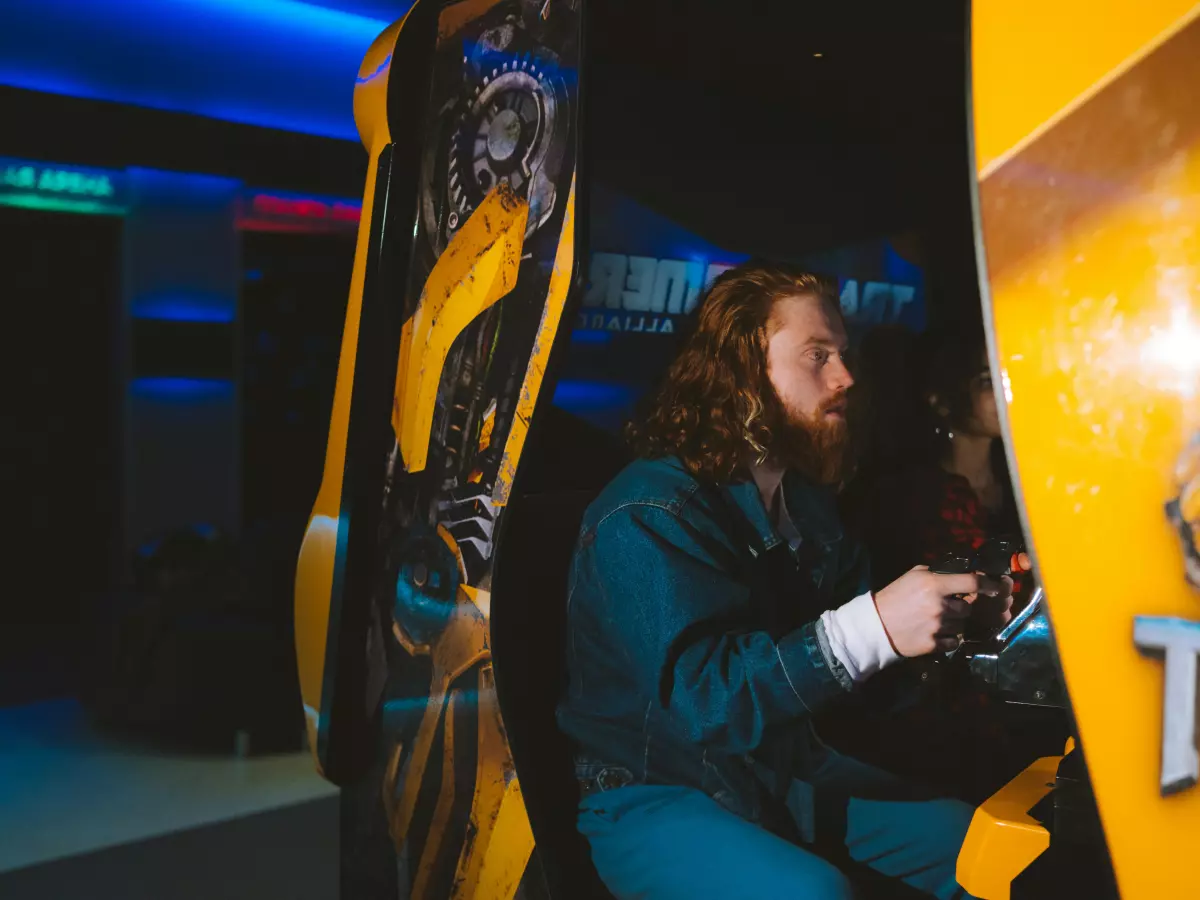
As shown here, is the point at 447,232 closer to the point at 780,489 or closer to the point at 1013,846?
the point at 780,489

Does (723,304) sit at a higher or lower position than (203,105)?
lower

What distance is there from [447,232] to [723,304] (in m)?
0.44

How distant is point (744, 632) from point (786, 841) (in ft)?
0.89

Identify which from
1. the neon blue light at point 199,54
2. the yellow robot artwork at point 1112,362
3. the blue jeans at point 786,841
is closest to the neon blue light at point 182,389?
the neon blue light at point 199,54

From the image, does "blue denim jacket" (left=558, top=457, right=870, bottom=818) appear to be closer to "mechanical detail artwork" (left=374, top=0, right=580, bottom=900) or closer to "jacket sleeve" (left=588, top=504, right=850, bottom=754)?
"jacket sleeve" (left=588, top=504, right=850, bottom=754)

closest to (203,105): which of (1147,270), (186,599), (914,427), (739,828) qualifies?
(186,599)

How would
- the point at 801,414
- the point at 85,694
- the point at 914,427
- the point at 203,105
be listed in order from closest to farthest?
the point at 801,414
the point at 914,427
the point at 85,694
the point at 203,105

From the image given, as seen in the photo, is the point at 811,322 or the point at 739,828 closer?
the point at 739,828

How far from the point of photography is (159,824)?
2721 mm

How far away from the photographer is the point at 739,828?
141cm

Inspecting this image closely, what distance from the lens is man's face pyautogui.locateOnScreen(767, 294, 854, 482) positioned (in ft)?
5.32

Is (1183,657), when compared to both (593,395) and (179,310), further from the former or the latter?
(179,310)

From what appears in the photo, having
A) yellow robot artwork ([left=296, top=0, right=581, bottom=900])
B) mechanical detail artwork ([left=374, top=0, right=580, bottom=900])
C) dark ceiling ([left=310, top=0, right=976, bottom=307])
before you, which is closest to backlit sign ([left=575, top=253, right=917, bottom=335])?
dark ceiling ([left=310, top=0, right=976, bottom=307])

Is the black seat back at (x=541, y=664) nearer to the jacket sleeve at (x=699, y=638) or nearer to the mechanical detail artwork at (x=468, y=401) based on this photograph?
the mechanical detail artwork at (x=468, y=401)
